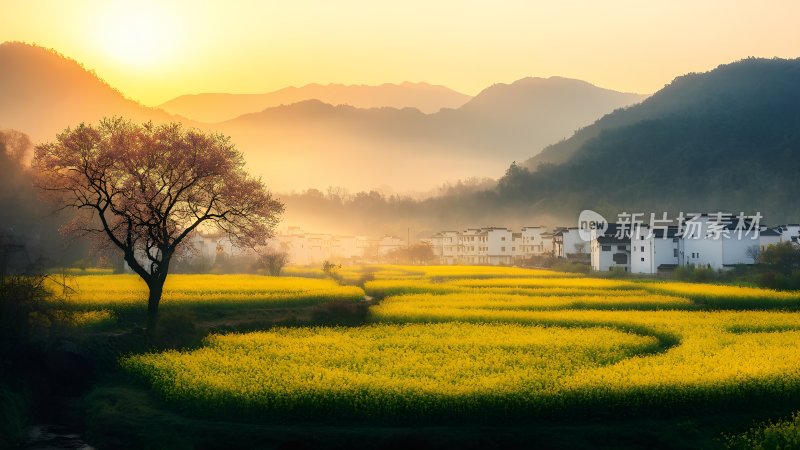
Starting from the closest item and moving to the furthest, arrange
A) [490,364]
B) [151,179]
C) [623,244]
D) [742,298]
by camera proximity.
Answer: [490,364], [151,179], [742,298], [623,244]

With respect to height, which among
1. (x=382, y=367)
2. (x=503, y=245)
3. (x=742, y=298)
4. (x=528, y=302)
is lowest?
(x=382, y=367)

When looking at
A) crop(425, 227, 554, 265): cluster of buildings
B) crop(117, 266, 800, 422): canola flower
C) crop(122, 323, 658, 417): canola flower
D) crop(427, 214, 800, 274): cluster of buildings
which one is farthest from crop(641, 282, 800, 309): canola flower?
crop(425, 227, 554, 265): cluster of buildings

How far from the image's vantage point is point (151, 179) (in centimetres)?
4288

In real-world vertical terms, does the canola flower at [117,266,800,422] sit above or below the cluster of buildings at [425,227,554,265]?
below

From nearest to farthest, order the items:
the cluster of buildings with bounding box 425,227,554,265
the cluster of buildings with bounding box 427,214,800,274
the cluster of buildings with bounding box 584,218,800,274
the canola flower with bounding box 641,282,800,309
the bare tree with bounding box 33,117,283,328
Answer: the bare tree with bounding box 33,117,283,328, the canola flower with bounding box 641,282,800,309, the cluster of buildings with bounding box 584,218,800,274, the cluster of buildings with bounding box 427,214,800,274, the cluster of buildings with bounding box 425,227,554,265

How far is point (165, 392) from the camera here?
28375 mm

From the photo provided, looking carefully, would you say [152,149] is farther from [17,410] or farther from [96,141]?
[17,410]

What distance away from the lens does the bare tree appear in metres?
41.2

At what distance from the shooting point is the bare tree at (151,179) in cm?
4125

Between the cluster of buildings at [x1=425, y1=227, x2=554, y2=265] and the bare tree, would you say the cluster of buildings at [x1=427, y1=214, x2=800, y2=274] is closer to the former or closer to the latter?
the cluster of buildings at [x1=425, y1=227, x2=554, y2=265]

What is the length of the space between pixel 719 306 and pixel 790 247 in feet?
94.5

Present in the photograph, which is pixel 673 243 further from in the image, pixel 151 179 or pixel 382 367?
pixel 382 367

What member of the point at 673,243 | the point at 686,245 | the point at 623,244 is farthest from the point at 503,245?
the point at 686,245

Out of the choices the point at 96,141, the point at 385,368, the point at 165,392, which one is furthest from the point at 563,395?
the point at 96,141
